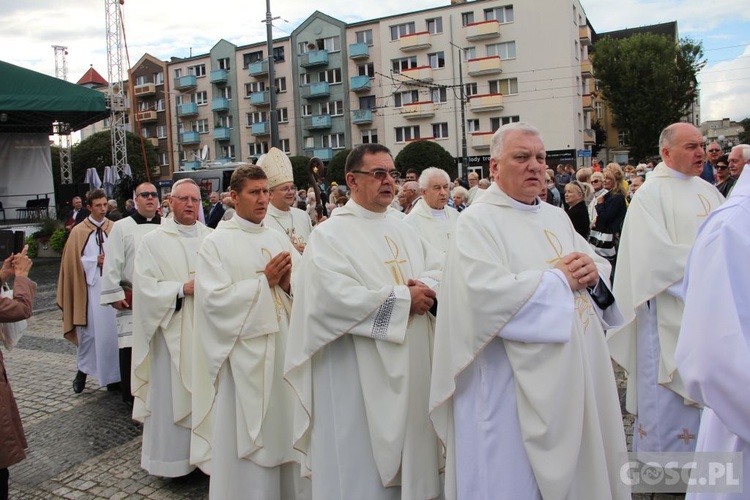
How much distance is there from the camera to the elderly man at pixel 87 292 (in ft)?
23.6

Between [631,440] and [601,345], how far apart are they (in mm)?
2201

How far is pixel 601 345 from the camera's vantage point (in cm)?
309

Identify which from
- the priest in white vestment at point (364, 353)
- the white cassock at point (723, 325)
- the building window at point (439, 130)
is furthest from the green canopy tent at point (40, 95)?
the building window at point (439, 130)

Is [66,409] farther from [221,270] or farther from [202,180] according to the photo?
[202,180]

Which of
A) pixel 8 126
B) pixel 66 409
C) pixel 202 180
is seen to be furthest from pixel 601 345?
pixel 8 126

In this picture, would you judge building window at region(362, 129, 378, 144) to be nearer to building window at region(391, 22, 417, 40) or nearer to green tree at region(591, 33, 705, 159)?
building window at region(391, 22, 417, 40)

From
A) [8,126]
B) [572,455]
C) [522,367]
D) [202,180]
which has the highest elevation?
[8,126]

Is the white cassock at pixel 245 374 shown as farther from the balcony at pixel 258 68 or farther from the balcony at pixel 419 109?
the balcony at pixel 258 68

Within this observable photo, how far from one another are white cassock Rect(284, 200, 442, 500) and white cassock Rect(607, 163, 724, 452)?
5.44 feet

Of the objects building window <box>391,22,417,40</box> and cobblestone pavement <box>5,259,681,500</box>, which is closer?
cobblestone pavement <box>5,259,681,500</box>

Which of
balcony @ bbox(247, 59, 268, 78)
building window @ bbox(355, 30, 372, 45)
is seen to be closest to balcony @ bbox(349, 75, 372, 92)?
building window @ bbox(355, 30, 372, 45)

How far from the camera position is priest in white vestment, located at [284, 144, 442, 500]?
331 centimetres

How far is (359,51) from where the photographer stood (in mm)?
46875

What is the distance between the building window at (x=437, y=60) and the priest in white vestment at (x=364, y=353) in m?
43.7
